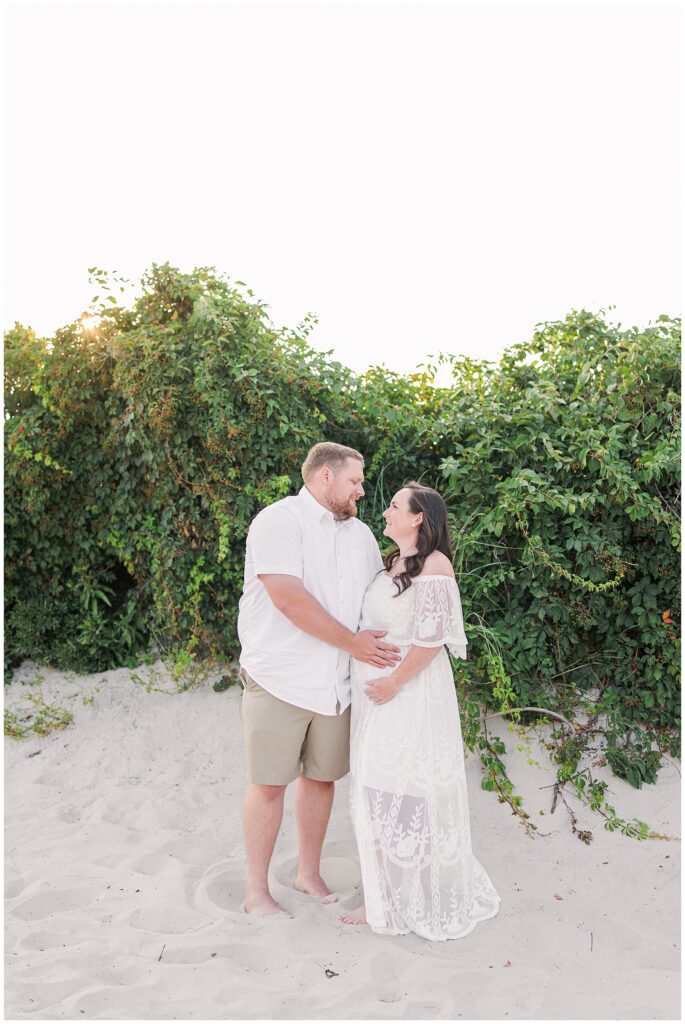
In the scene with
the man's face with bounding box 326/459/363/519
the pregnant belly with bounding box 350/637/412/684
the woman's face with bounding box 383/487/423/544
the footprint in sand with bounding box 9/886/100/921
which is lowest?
the footprint in sand with bounding box 9/886/100/921

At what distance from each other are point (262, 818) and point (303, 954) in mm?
582

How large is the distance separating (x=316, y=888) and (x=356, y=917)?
332 mm

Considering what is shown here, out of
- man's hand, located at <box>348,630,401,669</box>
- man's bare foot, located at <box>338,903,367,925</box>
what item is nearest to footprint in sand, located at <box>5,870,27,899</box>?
man's bare foot, located at <box>338,903,367,925</box>

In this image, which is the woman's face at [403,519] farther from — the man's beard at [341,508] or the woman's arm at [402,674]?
the woman's arm at [402,674]

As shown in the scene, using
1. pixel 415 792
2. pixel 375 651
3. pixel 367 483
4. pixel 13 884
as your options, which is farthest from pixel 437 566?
pixel 13 884

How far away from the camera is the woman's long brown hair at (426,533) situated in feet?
11.5

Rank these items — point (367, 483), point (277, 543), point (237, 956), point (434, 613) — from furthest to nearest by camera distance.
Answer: point (367, 483) < point (277, 543) < point (434, 613) < point (237, 956)

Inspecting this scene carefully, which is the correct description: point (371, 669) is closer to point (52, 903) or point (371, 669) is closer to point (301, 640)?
point (301, 640)

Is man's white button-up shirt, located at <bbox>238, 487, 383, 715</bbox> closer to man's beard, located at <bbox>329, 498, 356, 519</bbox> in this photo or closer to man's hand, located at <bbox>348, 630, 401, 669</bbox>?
man's beard, located at <bbox>329, 498, 356, 519</bbox>

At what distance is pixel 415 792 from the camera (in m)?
3.48

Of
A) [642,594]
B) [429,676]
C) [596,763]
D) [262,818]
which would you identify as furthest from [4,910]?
[642,594]

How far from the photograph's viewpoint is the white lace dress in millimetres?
3449

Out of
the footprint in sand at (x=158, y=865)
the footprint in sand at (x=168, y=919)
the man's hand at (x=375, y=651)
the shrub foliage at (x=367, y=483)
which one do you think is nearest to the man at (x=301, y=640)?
the man's hand at (x=375, y=651)

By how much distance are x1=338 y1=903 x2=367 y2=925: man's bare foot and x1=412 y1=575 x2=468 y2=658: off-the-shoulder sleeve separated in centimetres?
122
